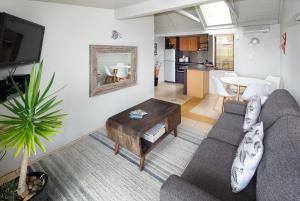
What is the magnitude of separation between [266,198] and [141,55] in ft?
11.6

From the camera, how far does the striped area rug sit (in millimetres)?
1823

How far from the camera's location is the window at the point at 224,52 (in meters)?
5.50

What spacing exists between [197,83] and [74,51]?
379 centimetres

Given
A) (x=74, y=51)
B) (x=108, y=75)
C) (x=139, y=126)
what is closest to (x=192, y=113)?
(x=108, y=75)

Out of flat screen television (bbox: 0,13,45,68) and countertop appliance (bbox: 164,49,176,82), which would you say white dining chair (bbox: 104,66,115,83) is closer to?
flat screen television (bbox: 0,13,45,68)

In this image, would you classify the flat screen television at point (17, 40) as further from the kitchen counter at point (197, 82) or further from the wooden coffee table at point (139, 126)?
the kitchen counter at point (197, 82)

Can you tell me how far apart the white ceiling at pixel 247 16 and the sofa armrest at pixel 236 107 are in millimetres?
2847

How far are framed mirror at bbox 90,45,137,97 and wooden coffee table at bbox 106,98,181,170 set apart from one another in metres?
0.88

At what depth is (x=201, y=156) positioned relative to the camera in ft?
5.45

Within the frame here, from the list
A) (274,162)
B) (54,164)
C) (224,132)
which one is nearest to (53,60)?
(54,164)

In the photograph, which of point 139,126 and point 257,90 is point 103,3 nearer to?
point 139,126

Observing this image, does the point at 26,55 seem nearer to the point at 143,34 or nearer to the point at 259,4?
the point at 143,34

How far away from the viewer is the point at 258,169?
1203 mm

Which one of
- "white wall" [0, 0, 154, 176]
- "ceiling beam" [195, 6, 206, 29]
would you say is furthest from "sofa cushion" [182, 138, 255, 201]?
"ceiling beam" [195, 6, 206, 29]
